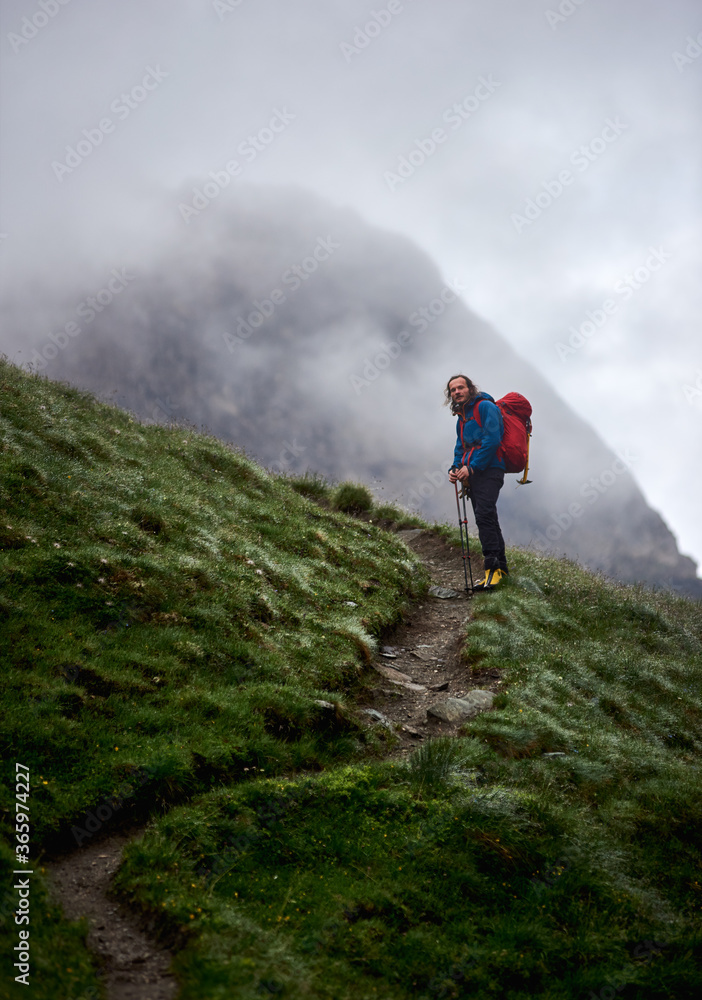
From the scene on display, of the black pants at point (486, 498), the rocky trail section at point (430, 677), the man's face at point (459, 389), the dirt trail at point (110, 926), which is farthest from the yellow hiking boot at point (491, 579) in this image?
the dirt trail at point (110, 926)

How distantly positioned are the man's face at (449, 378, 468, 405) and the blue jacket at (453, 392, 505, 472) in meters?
0.24

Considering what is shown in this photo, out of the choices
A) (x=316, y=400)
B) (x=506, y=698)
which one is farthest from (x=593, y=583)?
(x=316, y=400)

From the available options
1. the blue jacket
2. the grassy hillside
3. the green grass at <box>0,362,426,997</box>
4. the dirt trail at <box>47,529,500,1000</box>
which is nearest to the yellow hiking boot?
the dirt trail at <box>47,529,500,1000</box>

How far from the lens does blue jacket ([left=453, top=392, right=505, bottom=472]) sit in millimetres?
15664

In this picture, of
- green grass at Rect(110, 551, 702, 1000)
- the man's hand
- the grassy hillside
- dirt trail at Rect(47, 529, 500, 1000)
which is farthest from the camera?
the man's hand

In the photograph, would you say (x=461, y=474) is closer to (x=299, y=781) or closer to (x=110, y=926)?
(x=299, y=781)

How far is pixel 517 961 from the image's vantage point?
4.99 metres

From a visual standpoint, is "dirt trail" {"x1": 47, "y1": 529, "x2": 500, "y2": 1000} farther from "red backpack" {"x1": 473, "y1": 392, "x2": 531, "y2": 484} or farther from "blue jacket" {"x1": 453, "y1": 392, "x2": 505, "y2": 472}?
"red backpack" {"x1": 473, "y1": 392, "x2": 531, "y2": 484}

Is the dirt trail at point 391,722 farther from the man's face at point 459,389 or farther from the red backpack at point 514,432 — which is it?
the man's face at point 459,389

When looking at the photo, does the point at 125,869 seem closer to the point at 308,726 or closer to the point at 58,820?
the point at 58,820

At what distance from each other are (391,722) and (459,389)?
9701 millimetres

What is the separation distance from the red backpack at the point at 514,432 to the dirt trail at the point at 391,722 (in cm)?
375

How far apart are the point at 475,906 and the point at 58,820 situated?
13.0 ft

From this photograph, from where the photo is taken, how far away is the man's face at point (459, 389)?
1623 cm
